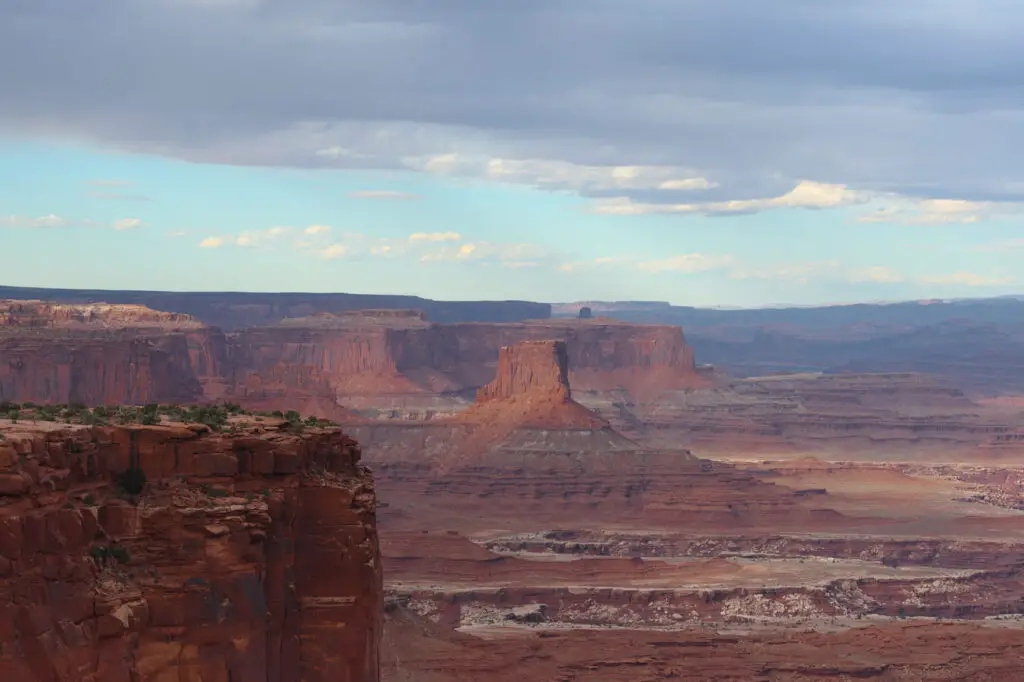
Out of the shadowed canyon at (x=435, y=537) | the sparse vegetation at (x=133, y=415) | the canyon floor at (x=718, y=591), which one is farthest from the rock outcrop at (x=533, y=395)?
the sparse vegetation at (x=133, y=415)

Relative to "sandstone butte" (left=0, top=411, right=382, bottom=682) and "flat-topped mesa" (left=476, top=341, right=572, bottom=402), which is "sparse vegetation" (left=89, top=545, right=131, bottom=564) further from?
"flat-topped mesa" (left=476, top=341, right=572, bottom=402)

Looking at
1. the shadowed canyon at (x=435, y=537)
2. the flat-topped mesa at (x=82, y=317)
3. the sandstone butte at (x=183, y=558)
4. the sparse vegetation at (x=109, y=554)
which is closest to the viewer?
the sandstone butte at (x=183, y=558)

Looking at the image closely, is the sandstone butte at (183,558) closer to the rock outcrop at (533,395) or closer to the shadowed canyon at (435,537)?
the shadowed canyon at (435,537)

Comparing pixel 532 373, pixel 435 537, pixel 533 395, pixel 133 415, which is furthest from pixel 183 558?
pixel 532 373

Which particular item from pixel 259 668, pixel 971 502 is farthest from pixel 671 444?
pixel 259 668

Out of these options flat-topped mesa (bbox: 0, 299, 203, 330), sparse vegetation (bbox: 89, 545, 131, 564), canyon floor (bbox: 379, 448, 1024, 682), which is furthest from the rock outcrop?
sparse vegetation (bbox: 89, 545, 131, 564)

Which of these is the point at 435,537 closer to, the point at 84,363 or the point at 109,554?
the point at 84,363

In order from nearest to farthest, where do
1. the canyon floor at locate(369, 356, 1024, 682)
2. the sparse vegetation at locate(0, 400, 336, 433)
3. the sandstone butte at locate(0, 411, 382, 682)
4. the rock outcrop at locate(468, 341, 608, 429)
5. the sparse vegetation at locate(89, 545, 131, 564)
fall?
the sandstone butte at locate(0, 411, 382, 682), the sparse vegetation at locate(89, 545, 131, 564), the sparse vegetation at locate(0, 400, 336, 433), the canyon floor at locate(369, 356, 1024, 682), the rock outcrop at locate(468, 341, 608, 429)
